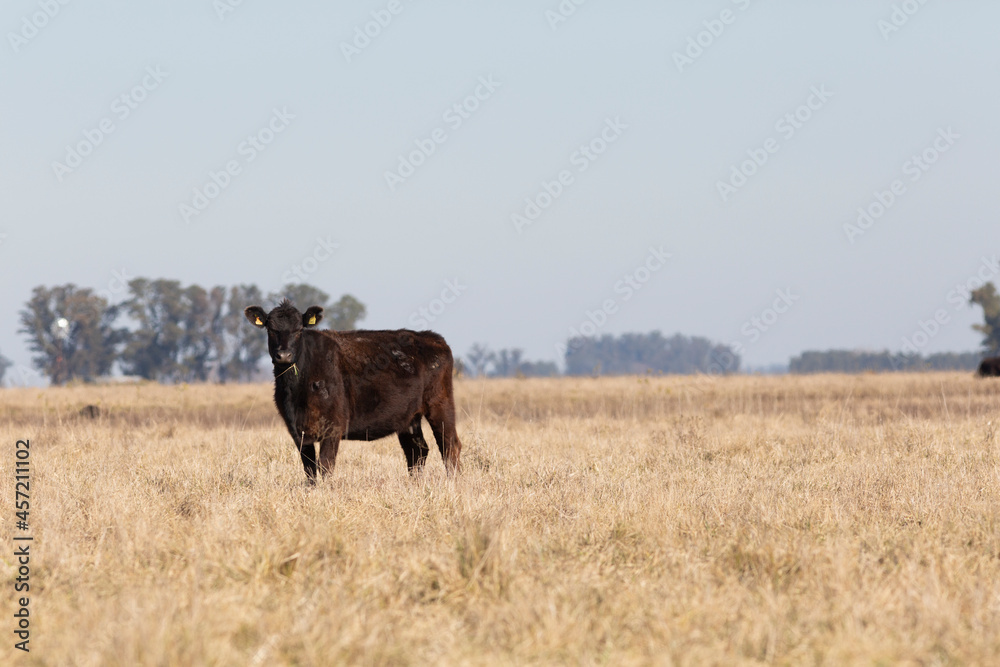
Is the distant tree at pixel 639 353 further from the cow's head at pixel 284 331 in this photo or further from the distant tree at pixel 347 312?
the cow's head at pixel 284 331

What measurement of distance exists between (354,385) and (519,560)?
15.5 feet

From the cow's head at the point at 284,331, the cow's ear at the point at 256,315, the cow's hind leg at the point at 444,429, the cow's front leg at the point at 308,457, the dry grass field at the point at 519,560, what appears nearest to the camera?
the dry grass field at the point at 519,560

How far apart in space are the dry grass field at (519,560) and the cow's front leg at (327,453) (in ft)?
1.02

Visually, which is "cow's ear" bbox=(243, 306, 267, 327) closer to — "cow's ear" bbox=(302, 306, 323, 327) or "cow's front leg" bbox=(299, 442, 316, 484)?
"cow's ear" bbox=(302, 306, 323, 327)

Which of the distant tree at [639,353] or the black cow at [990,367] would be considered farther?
the distant tree at [639,353]

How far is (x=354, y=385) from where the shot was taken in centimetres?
984

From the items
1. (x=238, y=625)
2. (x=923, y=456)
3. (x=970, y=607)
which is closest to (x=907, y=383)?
(x=923, y=456)

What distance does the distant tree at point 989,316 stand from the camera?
79562 millimetres

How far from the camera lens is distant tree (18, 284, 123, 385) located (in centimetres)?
8050

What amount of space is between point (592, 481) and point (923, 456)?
14.3 ft

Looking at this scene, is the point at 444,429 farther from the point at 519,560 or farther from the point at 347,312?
the point at 347,312

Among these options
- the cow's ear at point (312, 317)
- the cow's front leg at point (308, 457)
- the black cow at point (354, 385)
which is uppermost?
the cow's ear at point (312, 317)

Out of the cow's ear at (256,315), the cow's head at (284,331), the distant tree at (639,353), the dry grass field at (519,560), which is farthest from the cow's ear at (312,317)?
the distant tree at (639,353)

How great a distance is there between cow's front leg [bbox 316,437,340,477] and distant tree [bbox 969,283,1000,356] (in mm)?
82633
